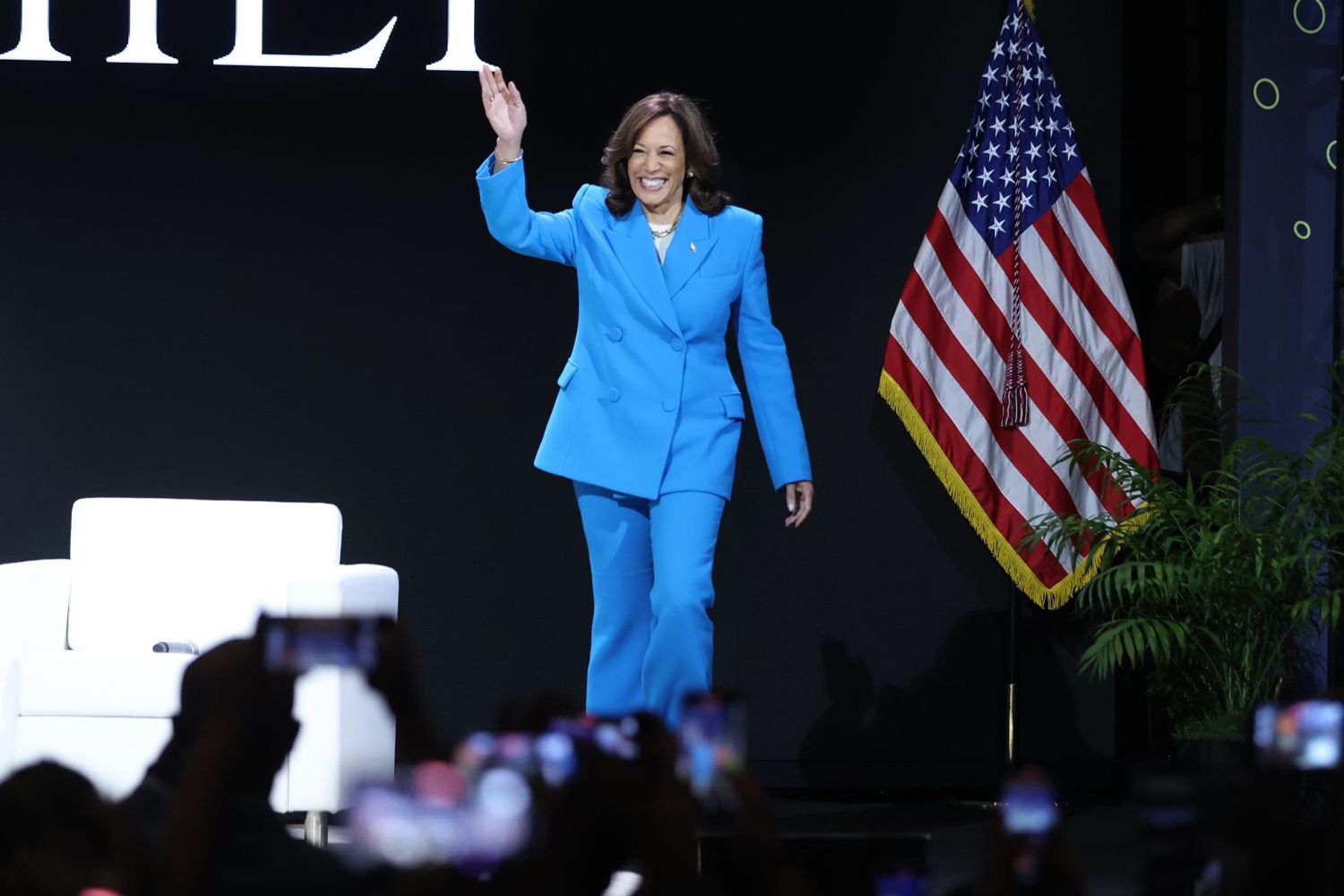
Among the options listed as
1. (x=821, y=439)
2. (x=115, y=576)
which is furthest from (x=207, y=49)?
(x=821, y=439)

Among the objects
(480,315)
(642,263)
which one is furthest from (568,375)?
(480,315)

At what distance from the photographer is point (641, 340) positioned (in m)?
3.63

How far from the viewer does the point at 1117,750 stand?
17.7ft

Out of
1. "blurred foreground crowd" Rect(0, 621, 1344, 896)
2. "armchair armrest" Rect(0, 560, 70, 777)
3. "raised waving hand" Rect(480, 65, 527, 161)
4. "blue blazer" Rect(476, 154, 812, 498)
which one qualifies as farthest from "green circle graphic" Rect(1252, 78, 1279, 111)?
"blurred foreground crowd" Rect(0, 621, 1344, 896)

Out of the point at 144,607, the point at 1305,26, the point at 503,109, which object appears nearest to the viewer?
the point at 503,109

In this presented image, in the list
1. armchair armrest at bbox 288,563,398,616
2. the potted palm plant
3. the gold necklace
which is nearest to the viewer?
armchair armrest at bbox 288,563,398,616

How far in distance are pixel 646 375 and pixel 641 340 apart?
8 centimetres

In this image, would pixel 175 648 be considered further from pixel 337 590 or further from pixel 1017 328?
pixel 1017 328

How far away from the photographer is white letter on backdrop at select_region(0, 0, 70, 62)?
5.09 metres

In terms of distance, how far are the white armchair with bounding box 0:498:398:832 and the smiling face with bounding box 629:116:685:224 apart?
3.61 ft

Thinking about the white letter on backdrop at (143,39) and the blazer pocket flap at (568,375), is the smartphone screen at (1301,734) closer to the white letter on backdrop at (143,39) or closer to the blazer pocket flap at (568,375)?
the blazer pocket flap at (568,375)

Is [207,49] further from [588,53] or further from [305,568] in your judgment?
[305,568]

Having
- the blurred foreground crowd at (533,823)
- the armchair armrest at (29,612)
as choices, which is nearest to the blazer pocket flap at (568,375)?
the armchair armrest at (29,612)

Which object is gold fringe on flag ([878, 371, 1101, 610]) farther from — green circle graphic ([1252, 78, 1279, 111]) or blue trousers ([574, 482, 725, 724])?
blue trousers ([574, 482, 725, 724])
